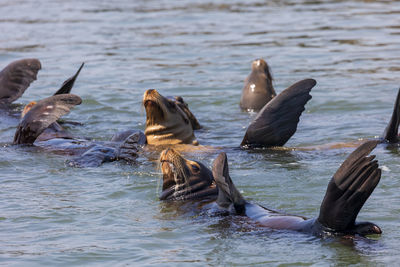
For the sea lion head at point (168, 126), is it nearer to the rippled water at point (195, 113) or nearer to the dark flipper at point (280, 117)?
the rippled water at point (195, 113)

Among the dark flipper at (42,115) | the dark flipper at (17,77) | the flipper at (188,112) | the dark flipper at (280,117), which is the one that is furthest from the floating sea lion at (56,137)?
the dark flipper at (17,77)

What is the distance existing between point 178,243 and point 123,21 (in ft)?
41.8

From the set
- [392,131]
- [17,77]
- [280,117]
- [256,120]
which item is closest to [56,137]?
[17,77]

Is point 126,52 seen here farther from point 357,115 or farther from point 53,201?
point 53,201

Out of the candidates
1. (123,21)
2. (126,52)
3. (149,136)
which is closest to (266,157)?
(149,136)

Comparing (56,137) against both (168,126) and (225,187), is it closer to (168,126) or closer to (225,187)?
(168,126)

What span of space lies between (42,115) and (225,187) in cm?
331

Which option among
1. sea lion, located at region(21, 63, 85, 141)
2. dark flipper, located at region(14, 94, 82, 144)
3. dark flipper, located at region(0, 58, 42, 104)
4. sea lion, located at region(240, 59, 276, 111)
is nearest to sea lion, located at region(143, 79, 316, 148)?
dark flipper, located at region(14, 94, 82, 144)

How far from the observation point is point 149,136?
7898 mm

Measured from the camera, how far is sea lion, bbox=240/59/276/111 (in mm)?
9344

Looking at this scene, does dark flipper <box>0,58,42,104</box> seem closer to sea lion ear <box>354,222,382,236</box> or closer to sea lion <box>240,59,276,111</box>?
sea lion <box>240,59,276,111</box>

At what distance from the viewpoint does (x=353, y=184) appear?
14.0 ft

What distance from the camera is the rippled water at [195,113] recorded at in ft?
15.3

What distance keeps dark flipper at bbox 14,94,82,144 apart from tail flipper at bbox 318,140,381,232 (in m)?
3.95
